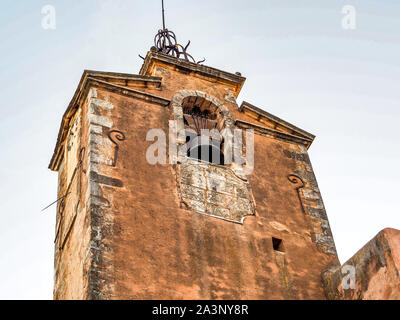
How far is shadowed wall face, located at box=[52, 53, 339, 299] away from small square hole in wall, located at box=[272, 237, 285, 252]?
4cm

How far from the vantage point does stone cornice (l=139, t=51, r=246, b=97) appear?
41.1ft

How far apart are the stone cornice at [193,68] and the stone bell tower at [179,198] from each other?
0.06 feet

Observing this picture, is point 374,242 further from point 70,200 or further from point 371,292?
point 70,200

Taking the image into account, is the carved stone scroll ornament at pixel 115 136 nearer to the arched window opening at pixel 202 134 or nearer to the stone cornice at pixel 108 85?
the stone cornice at pixel 108 85

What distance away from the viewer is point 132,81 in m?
Result: 11.8

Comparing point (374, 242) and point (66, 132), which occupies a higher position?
point (66, 132)

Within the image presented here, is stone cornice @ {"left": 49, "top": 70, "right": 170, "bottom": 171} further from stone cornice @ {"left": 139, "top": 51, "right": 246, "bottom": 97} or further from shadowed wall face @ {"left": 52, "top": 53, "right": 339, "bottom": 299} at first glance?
stone cornice @ {"left": 139, "top": 51, "right": 246, "bottom": 97}

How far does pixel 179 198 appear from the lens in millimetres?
10344

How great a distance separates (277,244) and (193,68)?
361 cm

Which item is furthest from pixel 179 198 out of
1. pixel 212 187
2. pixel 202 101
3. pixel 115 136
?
pixel 202 101

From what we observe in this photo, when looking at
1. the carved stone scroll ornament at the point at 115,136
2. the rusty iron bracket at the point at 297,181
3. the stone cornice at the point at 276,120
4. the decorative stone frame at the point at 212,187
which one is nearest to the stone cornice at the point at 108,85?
the decorative stone frame at the point at 212,187

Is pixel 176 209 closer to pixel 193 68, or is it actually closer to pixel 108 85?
pixel 108 85

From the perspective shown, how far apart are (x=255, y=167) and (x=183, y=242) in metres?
2.35
